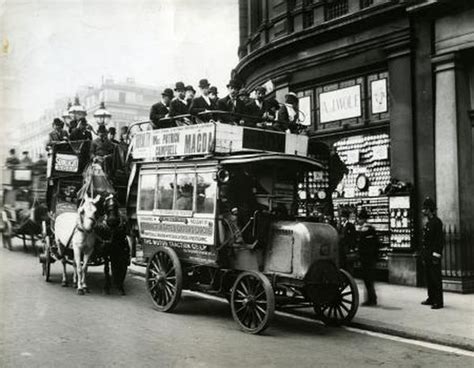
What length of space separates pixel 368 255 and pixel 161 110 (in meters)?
5.02

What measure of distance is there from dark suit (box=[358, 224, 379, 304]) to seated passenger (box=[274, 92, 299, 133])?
2480 mm

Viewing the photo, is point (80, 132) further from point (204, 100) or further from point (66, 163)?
point (204, 100)

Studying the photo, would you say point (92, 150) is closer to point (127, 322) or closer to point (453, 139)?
point (127, 322)

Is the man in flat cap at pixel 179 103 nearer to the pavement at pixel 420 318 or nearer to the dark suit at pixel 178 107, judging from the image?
the dark suit at pixel 178 107

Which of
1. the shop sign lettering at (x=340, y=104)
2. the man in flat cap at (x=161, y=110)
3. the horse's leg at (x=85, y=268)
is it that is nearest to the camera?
the man in flat cap at (x=161, y=110)

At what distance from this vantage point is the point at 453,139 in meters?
Answer: 12.8

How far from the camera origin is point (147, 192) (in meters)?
11.2

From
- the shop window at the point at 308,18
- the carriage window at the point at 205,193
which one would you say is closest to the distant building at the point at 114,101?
the shop window at the point at 308,18

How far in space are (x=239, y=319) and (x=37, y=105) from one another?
15.4 ft

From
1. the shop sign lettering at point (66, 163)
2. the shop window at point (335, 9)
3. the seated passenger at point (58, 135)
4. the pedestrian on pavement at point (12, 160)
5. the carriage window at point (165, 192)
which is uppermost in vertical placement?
the shop window at point (335, 9)

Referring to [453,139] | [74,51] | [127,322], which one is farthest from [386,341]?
[74,51]

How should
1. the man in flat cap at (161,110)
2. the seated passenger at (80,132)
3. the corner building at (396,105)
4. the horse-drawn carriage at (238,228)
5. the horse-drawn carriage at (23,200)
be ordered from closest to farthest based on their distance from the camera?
the horse-drawn carriage at (238,228) → the man in flat cap at (161,110) → the corner building at (396,105) → the seated passenger at (80,132) → the horse-drawn carriage at (23,200)

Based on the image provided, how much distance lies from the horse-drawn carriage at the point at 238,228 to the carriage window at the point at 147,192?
0.06 feet

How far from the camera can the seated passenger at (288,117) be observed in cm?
1089
